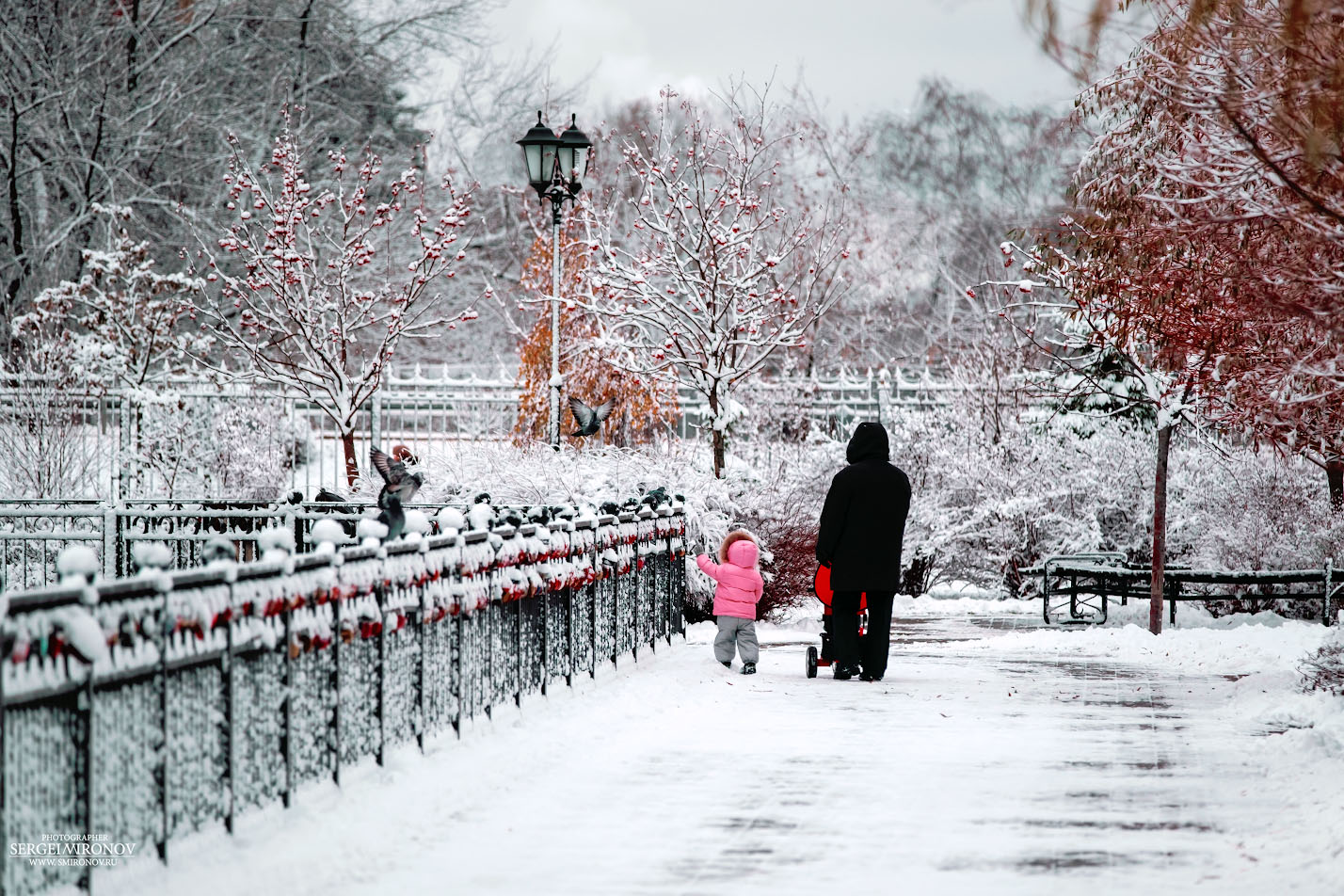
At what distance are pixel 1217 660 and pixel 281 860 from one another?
9689 mm

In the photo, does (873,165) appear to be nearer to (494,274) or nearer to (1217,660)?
(494,274)

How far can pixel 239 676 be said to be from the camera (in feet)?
19.4

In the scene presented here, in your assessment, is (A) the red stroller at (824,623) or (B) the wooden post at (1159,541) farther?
(B) the wooden post at (1159,541)

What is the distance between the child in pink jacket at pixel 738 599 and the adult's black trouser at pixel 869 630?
2.12 feet

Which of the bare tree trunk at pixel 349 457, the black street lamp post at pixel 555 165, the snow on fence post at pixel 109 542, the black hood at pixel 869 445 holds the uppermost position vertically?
the black street lamp post at pixel 555 165

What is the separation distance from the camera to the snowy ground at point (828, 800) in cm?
569

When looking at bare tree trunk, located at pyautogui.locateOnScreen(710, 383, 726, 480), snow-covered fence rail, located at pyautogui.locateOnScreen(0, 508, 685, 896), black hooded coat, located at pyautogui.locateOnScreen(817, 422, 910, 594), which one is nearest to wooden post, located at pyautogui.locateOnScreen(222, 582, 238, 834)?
snow-covered fence rail, located at pyautogui.locateOnScreen(0, 508, 685, 896)

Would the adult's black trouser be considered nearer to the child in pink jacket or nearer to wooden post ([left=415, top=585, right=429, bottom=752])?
the child in pink jacket

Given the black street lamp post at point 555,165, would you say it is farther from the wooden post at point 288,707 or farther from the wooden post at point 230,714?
the wooden post at point 230,714

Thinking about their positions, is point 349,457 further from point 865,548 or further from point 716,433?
point 865,548

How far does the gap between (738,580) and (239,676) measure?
624 centimetres

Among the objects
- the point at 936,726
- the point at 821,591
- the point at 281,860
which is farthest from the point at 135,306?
the point at 281,860

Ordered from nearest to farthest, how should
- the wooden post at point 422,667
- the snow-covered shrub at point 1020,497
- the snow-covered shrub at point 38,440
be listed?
1. the wooden post at point 422,667
2. the snow-covered shrub at point 38,440
3. the snow-covered shrub at point 1020,497

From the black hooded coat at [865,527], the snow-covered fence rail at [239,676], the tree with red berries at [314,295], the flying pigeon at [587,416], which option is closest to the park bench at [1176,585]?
the flying pigeon at [587,416]
